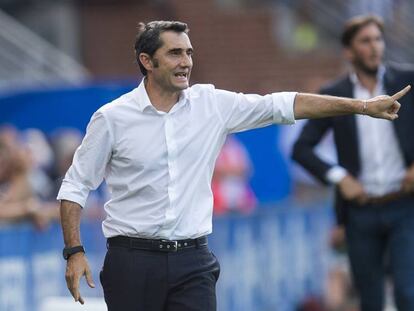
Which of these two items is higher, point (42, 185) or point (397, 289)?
point (42, 185)

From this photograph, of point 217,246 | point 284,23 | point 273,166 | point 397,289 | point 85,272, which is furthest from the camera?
point 284,23

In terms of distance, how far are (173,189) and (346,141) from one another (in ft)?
8.39

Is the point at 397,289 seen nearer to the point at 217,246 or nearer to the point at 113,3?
the point at 217,246

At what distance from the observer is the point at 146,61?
7203 millimetres

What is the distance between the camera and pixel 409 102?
9164mm

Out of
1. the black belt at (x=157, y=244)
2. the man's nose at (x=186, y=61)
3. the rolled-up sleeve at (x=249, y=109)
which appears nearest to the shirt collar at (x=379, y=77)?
the rolled-up sleeve at (x=249, y=109)

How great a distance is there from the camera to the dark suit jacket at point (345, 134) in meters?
9.12

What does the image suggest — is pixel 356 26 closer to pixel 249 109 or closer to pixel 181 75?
pixel 249 109

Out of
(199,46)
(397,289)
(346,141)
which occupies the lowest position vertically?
(397,289)

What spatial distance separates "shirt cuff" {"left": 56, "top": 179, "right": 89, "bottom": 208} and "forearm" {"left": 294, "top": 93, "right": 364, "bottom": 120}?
47.0 inches

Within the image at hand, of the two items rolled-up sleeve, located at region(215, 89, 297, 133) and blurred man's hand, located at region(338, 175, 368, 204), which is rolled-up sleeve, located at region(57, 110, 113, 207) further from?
blurred man's hand, located at region(338, 175, 368, 204)

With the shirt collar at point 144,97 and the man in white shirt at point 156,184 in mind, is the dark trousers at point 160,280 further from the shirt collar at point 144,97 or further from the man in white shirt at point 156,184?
the shirt collar at point 144,97

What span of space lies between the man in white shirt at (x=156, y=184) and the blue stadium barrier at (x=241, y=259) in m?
3.67

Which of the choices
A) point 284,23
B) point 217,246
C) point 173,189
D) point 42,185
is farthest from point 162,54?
point 284,23
